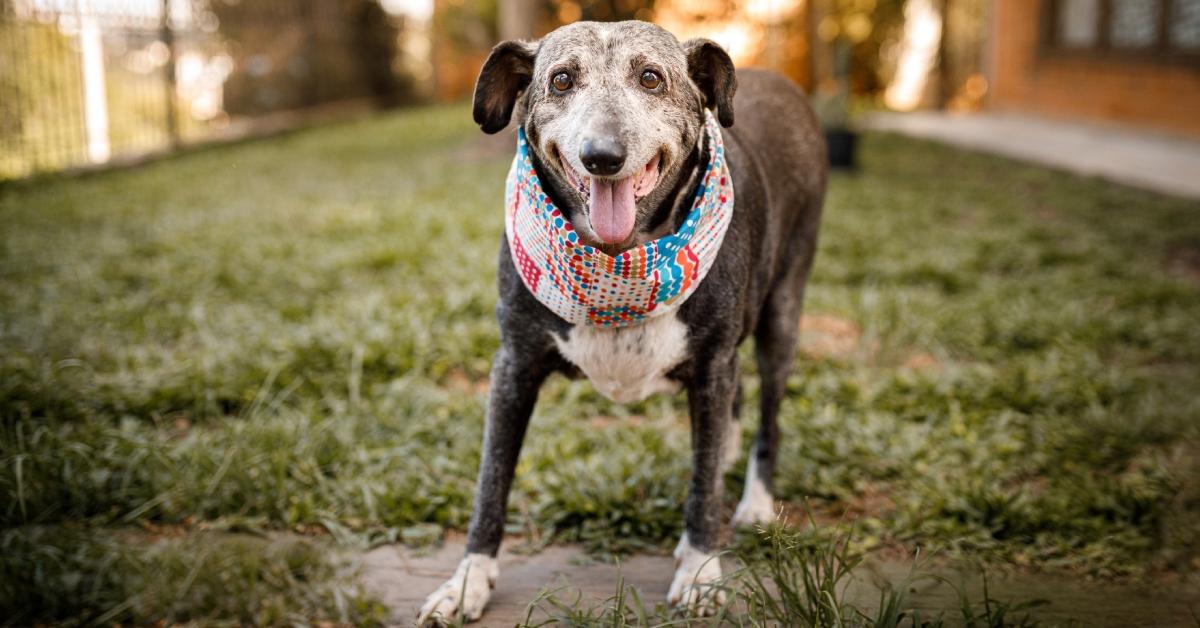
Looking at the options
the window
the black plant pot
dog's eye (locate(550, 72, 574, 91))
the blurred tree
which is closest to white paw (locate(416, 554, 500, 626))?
dog's eye (locate(550, 72, 574, 91))

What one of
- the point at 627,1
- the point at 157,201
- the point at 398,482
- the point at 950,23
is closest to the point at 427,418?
the point at 398,482

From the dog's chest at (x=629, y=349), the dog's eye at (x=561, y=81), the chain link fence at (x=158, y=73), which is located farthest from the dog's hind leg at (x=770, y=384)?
the chain link fence at (x=158, y=73)

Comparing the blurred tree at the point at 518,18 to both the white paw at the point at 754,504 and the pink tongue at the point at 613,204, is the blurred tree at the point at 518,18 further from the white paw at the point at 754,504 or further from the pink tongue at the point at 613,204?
the pink tongue at the point at 613,204

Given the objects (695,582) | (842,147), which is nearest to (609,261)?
(695,582)

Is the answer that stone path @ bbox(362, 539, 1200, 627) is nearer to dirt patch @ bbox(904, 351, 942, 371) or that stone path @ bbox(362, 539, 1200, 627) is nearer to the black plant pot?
dirt patch @ bbox(904, 351, 942, 371)

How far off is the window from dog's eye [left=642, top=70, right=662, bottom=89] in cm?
1086

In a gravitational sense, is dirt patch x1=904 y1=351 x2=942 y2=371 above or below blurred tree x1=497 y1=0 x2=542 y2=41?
below

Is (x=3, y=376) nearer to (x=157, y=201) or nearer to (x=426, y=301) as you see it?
(x=426, y=301)

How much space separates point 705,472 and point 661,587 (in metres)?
0.37

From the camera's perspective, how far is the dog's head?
2086mm

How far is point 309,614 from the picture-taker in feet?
8.14

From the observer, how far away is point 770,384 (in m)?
3.09

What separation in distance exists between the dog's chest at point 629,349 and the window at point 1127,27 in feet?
35.5

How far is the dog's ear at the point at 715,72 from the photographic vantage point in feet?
7.86
